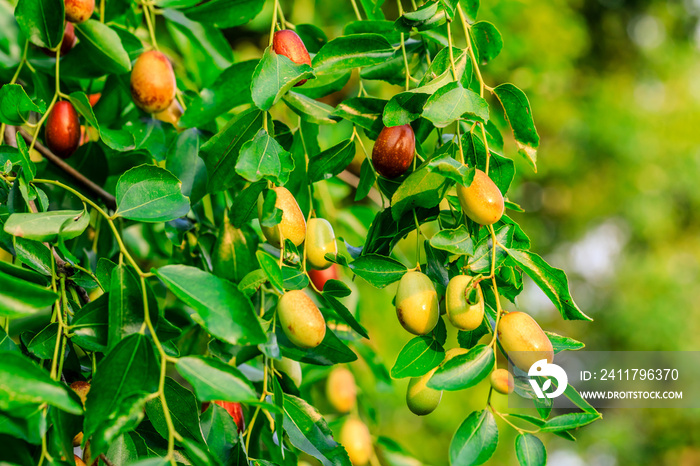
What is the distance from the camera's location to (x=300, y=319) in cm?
39

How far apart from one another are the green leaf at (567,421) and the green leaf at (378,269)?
0.14 meters

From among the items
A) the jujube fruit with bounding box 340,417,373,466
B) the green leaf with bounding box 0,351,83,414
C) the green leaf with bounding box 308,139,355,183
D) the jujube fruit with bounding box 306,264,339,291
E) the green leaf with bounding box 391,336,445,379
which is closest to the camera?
the green leaf with bounding box 0,351,83,414

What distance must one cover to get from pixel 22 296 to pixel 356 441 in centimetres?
60

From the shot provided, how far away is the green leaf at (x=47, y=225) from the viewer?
344mm

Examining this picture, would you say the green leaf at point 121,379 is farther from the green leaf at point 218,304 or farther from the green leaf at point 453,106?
the green leaf at point 453,106

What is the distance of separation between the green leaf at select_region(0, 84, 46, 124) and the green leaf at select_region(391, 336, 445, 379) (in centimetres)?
32

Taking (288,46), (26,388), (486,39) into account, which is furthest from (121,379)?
(486,39)

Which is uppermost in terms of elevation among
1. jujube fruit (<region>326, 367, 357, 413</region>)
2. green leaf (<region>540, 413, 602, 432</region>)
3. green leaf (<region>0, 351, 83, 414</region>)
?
green leaf (<region>0, 351, 83, 414</region>)

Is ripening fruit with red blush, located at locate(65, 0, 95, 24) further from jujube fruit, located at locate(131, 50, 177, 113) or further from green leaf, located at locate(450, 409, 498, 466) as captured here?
green leaf, located at locate(450, 409, 498, 466)

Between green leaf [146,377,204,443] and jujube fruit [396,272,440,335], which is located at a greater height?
jujube fruit [396,272,440,335]

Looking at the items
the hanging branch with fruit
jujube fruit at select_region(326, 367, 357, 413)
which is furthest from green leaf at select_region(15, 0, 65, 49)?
jujube fruit at select_region(326, 367, 357, 413)

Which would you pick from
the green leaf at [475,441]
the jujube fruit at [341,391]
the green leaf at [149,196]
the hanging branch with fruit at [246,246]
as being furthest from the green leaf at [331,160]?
the jujube fruit at [341,391]

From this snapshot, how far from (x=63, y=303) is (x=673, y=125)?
14.9 ft

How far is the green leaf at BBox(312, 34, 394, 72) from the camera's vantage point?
17.0 inches
